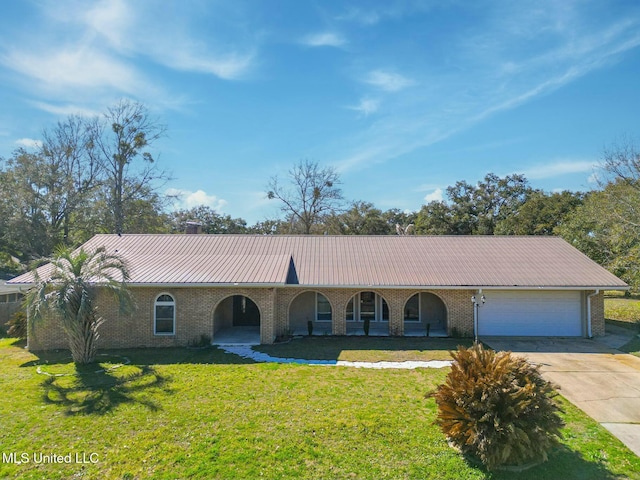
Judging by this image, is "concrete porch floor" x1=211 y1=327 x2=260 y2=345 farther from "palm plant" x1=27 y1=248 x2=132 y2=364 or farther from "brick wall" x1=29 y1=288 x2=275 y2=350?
"palm plant" x1=27 y1=248 x2=132 y2=364

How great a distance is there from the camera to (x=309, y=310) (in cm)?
1666

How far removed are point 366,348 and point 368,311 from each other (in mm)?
3684

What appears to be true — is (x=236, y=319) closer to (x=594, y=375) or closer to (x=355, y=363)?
(x=355, y=363)

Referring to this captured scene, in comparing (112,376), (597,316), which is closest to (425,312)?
(597,316)

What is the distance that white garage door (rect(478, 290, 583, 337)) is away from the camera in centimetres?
1512

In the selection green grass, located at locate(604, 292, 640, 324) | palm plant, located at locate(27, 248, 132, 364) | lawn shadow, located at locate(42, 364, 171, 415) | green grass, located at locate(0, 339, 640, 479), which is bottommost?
green grass, located at locate(0, 339, 640, 479)

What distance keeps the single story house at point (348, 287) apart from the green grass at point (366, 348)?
70cm

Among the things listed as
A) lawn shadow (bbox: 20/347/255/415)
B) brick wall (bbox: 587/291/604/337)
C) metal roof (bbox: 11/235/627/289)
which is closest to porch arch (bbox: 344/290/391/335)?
metal roof (bbox: 11/235/627/289)

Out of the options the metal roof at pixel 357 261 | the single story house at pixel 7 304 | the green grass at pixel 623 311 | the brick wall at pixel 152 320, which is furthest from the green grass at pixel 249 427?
the green grass at pixel 623 311

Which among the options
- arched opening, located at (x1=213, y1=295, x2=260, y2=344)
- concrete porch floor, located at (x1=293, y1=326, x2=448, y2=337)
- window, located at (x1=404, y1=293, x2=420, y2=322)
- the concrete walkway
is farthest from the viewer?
window, located at (x1=404, y1=293, x2=420, y2=322)

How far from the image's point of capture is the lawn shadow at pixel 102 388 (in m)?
8.32

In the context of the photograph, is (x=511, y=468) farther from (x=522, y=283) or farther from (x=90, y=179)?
(x=90, y=179)

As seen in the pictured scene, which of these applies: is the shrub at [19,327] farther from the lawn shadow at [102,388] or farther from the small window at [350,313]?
the small window at [350,313]

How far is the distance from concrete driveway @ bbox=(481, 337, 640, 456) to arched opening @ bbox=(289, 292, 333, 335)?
6337 millimetres
